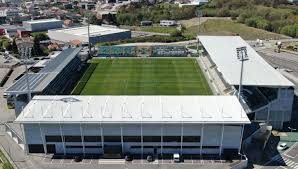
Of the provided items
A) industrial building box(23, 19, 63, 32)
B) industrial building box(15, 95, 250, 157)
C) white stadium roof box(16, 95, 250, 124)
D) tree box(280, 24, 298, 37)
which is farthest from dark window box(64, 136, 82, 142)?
tree box(280, 24, 298, 37)

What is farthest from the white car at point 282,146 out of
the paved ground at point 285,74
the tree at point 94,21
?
Result: the tree at point 94,21

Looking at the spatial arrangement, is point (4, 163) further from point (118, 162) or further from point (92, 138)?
point (118, 162)

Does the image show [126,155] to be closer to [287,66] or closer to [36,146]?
[36,146]

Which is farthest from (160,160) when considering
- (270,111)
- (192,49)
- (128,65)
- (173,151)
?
(192,49)

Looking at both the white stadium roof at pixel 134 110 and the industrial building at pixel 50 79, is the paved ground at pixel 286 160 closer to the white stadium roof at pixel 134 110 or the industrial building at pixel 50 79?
the white stadium roof at pixel 134 110

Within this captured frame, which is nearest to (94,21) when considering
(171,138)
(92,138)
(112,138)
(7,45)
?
(7,45)
